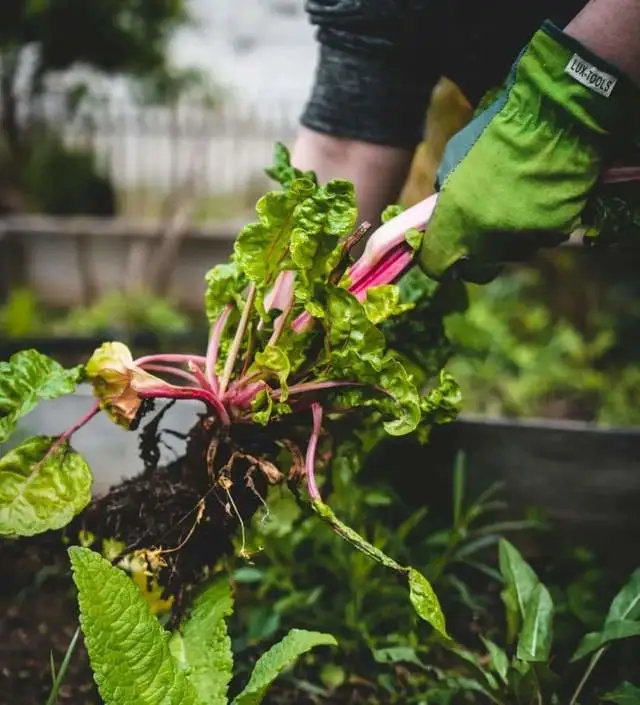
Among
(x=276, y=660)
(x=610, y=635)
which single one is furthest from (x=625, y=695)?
(x=276, y=660)

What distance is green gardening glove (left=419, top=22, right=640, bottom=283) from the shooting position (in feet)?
3.25

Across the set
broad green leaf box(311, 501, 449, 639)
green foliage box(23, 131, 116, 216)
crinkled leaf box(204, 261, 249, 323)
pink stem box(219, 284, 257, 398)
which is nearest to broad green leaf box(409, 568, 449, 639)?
broad green leaf box(311, 501, 449, 639)

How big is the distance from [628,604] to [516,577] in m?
0.16

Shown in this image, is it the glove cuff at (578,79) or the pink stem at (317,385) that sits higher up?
the glove cuff at (578,79)

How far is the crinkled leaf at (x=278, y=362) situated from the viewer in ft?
3.40

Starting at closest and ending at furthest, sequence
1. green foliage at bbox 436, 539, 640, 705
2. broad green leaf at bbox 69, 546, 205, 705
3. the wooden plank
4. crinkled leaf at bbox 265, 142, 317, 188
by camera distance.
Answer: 1. broad green leaf at bbox 69, 546, 205, 705
2. green foliage at bbox 436, 539, 640, 705
3. crinkled leaf at bbox 265, 142, 317, 188
4. the wooden plank

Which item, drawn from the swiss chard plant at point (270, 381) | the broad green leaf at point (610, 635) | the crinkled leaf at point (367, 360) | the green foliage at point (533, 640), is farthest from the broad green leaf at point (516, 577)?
the crinkled leaf at point (367, 360)

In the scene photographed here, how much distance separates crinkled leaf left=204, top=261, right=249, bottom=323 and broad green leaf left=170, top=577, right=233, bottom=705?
38 cm

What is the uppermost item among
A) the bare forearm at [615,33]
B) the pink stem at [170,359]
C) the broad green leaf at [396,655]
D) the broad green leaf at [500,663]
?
the bare forearm at [615,33]

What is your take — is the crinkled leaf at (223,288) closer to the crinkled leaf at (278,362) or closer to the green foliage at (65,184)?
the crinkled leaf at (278,362)

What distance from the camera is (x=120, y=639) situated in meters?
0.95

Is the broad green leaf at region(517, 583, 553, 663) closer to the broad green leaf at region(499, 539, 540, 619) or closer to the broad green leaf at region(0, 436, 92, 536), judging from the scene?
the broad green leaf at region(499, 539, 540, 619)

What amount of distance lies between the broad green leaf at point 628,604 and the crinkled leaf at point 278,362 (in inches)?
23.0

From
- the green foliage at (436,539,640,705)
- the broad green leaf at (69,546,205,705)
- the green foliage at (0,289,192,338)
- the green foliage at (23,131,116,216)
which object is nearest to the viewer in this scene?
the broad green leaf at (69,546,205,705)
